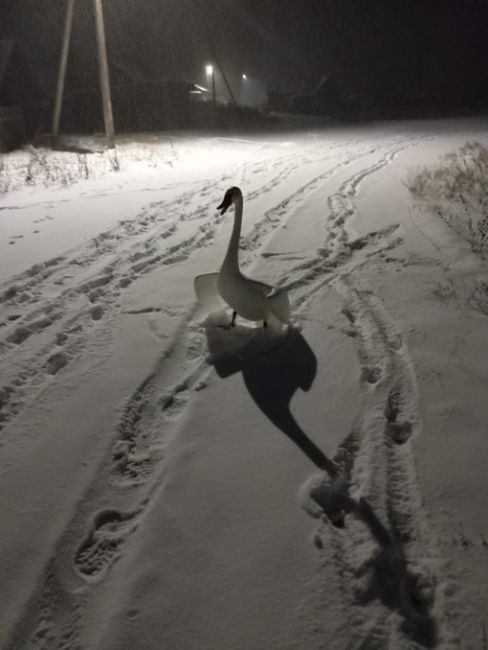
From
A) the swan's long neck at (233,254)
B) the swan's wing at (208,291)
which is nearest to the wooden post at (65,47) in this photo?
the swan's wing at (208,291)

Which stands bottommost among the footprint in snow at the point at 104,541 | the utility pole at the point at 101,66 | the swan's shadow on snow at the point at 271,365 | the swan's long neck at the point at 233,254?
the footprint in snow at the point at 104,541

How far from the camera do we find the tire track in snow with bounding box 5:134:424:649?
182 cm

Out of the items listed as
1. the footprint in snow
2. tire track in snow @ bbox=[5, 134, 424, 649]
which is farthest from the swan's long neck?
the footprint in snow

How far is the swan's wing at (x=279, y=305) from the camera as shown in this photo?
3.38 meters

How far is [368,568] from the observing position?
193 cm

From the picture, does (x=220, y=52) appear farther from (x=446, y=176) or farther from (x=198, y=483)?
(x=198, y=483)

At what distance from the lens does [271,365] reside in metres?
3.32

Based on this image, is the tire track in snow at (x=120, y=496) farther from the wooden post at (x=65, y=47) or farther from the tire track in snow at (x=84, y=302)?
the wooden post at (x=65, y=47)

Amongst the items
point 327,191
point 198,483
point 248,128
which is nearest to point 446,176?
point 327,191

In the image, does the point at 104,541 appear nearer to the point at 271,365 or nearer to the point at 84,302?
the point at 271,365

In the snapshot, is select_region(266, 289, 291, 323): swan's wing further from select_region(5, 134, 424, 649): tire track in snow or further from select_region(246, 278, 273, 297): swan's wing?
select_region(5, 134, 424, 649): tire track in snow

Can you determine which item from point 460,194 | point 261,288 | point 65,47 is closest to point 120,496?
point 261,288

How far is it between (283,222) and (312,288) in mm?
2275

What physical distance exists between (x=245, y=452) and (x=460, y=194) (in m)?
5.92
